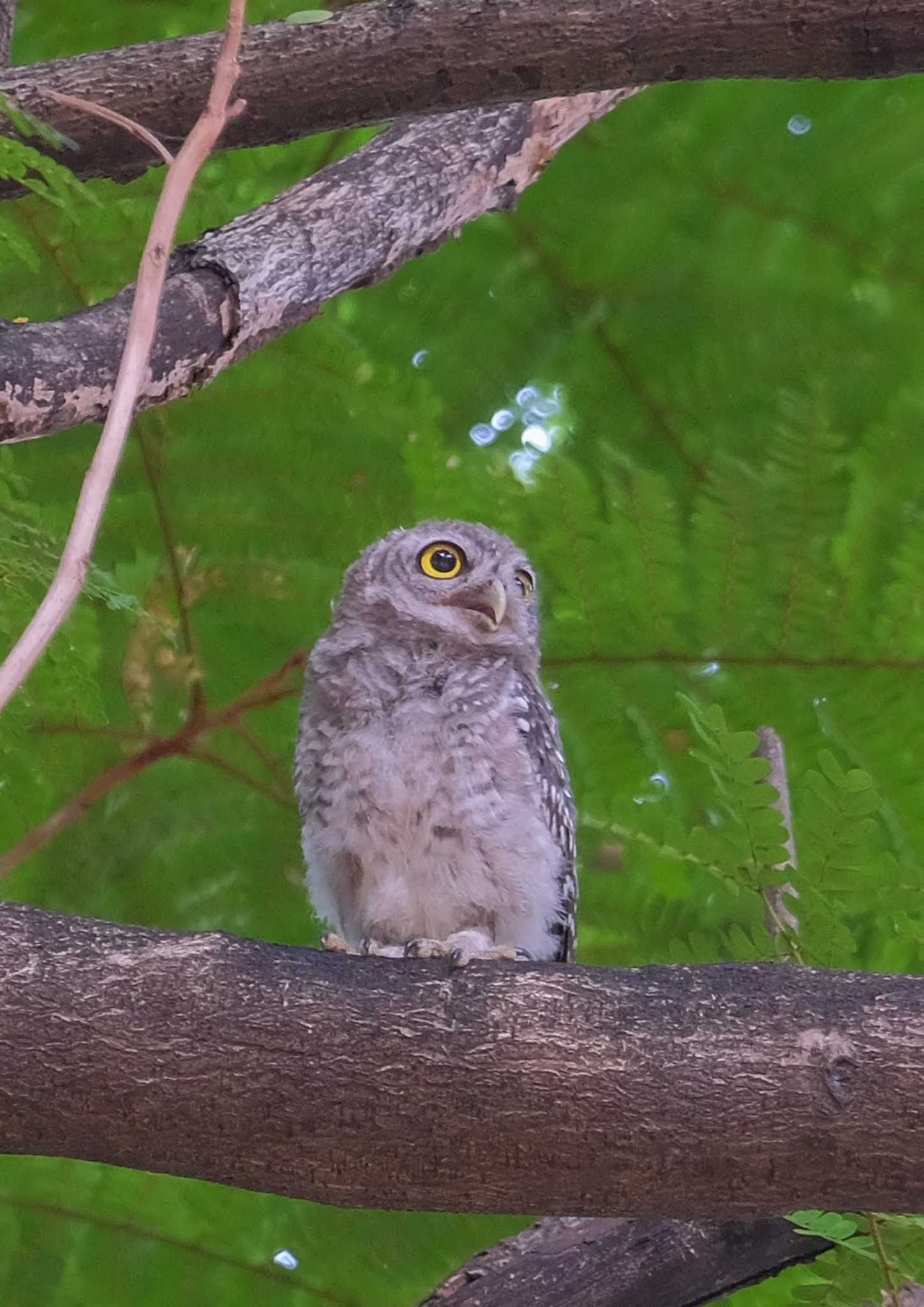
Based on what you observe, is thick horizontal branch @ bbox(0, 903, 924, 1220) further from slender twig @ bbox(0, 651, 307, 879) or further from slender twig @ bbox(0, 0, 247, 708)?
slender twig @ bbox(0, 651, 307, 879)

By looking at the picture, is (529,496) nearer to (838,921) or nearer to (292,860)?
(292,860)

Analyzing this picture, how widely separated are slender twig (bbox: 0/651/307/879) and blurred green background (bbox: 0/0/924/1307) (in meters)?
0.03

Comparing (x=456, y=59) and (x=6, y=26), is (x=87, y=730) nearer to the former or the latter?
(x=6, y=26)

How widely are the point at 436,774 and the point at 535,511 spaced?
653 millimetres

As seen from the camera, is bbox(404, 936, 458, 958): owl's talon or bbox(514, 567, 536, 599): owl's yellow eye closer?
bbox(404, 936, 458, 958): owl's talon

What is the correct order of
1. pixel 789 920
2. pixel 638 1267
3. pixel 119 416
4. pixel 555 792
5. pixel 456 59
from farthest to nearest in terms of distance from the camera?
pixel 555 792 < pixel 638 1267 < pixel 789 920 < pixel 456 59 < pixel 119 416

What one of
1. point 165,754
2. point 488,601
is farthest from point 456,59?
point 165,754

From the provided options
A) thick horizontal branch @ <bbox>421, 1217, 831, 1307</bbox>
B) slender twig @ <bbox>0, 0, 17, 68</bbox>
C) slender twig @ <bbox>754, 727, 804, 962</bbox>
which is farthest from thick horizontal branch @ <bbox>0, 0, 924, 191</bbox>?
thick horizontal branch @ <bbox>421, 1217, 831, 1307</bbox>

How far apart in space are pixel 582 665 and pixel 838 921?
Answer: 4.04 ft

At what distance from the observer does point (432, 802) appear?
8.73 ft

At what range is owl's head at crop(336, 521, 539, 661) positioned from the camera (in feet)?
9.77

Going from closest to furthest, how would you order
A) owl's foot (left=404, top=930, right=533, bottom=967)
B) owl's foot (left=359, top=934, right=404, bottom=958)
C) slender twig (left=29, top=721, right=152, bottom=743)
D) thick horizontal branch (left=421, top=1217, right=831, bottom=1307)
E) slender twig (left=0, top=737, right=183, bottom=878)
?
owl's foot (left=404, top=930, right=533, bottom=967), thick horizontal branch (left=421, top=1217, right=831, bottom=1307), owl's foot (left=359, top=934, right=404, bottom=958), slender twig (left=0, top=737, right=183, bottom=878), slender twig (left=29, top=721, right=152, bottom=743)

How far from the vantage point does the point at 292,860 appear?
3318 mm

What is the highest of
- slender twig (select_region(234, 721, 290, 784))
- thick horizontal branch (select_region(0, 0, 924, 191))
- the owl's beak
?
thick horizontal branch (select_region(0, 0, 924, 191))
